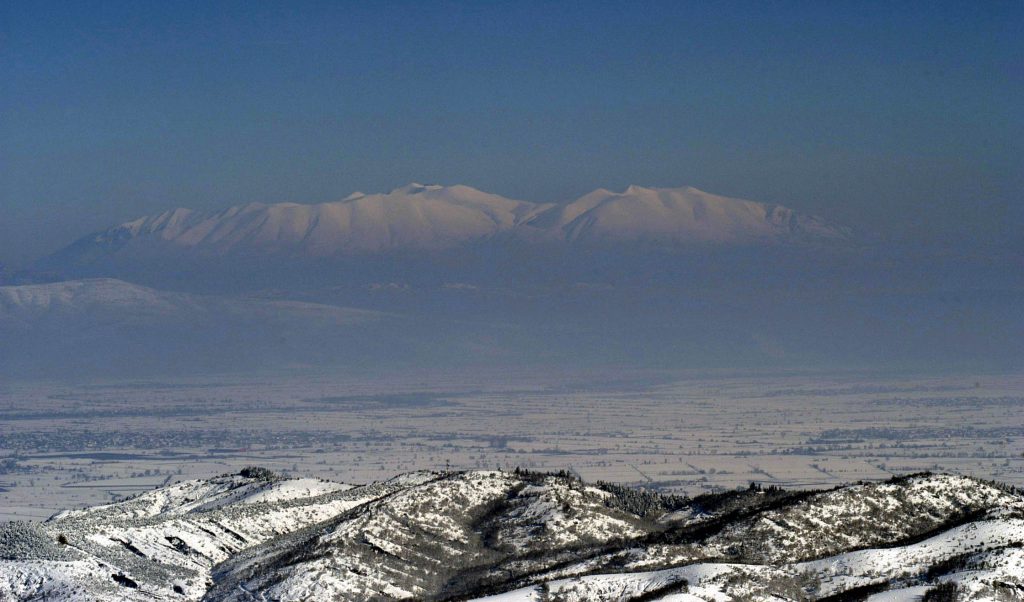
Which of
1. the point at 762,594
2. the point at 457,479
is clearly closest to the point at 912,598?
the point at 762,594

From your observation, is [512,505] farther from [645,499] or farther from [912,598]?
[912,598]

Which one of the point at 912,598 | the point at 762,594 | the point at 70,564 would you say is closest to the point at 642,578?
the point at 762,594

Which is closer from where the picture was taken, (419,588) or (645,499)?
(419,588)

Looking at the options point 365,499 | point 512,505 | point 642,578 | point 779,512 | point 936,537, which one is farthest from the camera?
point 365,499

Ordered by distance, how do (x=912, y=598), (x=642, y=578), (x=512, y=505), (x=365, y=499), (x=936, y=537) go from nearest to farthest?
(x=912, y=598), (x=642, y=578), (x=936, y=537), (x=512, y=505), (x=365, y=499)

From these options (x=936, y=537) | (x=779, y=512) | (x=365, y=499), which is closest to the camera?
(x=936, y=537)

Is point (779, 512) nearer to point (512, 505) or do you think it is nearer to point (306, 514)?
point (512, 505)
